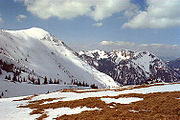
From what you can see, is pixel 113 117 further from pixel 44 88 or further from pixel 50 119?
pixel 44 88

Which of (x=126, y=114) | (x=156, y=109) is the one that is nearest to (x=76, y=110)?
(x=126, y=114)

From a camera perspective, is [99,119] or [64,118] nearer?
[99,119]

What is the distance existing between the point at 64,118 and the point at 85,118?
302 cm

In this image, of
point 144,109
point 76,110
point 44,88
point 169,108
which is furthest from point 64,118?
point 44,88

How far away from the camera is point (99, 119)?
15836mm

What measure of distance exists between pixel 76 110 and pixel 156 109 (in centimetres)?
1168

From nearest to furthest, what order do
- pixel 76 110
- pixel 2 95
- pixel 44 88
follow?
pixel 76 110
pixel 2 95
pixel 44 88

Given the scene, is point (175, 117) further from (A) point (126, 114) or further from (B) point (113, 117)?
(B) point (113, 117)

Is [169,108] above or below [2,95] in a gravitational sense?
above

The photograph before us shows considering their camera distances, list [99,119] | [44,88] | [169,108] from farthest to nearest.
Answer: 1. [44,88]
2. [169,108]
3. [99,119]

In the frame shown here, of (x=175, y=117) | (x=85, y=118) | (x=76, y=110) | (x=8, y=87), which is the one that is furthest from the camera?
(x=8, y=87)

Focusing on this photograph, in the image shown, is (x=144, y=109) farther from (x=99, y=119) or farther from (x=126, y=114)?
(x=99, y=119)

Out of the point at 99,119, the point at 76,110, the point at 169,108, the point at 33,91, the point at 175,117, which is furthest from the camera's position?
the point at 33,91

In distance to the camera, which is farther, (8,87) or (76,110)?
(8,87)
